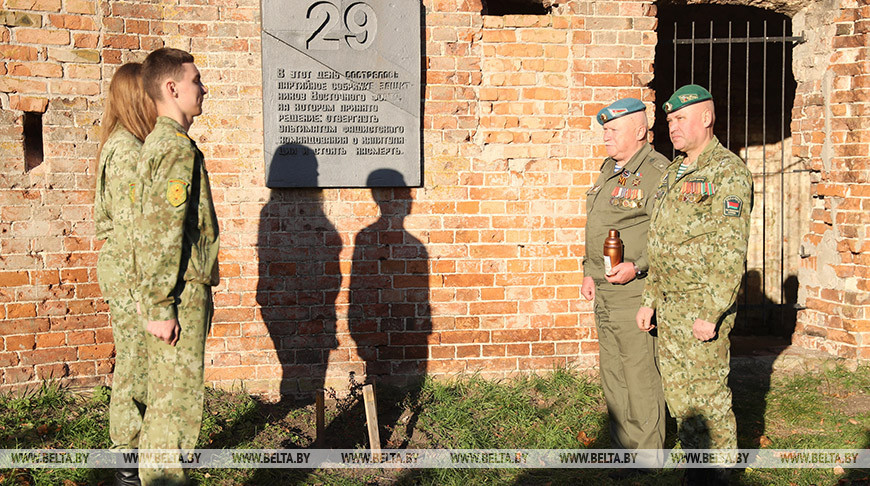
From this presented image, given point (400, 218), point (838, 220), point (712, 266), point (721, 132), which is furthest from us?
point (721, 132)

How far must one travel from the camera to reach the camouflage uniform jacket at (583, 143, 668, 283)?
3429mm

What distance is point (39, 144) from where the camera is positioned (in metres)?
4.41

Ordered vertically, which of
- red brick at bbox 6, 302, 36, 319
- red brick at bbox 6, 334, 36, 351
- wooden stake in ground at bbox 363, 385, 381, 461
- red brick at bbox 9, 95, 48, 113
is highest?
red brick at bbox 9, 95, 48, 113

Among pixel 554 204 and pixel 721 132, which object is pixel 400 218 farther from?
pixel 721 132

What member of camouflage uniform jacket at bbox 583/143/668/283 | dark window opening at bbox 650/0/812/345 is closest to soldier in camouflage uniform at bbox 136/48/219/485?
camouflage uniform jacket at bbox 583/143/668/283

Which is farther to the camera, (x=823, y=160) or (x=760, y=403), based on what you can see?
(x=823, y=160)

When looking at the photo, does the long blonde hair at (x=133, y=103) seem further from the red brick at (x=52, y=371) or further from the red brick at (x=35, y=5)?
the red brick at (x=52, y=371)

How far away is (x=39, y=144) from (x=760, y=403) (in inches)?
211

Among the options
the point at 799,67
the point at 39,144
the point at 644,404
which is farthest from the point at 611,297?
the point at 39,144

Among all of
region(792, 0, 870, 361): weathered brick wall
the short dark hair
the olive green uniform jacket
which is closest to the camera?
the short dark hair

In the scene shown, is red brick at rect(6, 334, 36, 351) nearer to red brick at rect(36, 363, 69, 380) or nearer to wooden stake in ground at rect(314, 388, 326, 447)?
red brick at rect(36, 363, 69, 380)

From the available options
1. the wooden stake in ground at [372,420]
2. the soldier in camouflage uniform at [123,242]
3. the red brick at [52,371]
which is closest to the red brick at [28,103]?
the soldier in camouflage uniform at [123,242]

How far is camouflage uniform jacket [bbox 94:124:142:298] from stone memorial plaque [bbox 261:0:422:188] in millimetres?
1312

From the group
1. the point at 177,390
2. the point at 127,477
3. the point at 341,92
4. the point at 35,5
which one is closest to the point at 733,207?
the point at 177,390
